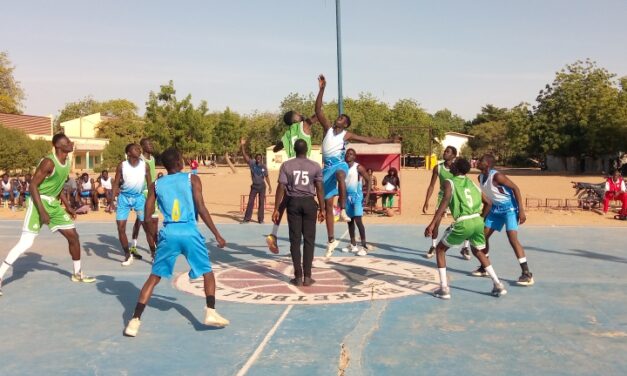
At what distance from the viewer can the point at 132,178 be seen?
999cm

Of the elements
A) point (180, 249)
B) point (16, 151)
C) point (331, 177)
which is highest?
point (16, 151)

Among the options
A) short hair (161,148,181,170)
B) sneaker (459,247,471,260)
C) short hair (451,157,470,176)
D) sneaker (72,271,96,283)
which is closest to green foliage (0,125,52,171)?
sneaker (72,271,96,283)

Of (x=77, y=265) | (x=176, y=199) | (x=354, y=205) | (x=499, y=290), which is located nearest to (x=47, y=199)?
(x=77, y=265)

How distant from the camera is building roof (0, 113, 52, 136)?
199ft

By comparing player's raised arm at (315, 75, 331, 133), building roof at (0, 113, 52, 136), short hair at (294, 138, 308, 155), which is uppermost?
building roof at (0, 113, 52, 136)

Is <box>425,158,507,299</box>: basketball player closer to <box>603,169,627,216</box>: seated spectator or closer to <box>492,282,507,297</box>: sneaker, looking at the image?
<box>492,282,507,297</box>: sneaker

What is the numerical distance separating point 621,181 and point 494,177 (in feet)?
41.1

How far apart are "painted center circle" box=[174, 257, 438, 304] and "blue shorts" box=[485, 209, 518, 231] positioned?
3.69ft

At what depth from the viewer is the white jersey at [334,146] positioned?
31.0 ft

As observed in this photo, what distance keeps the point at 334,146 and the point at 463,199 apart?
286cm

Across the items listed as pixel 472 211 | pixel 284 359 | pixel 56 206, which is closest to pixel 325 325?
pixel 284 359

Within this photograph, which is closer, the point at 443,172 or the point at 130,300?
the point at 130,300

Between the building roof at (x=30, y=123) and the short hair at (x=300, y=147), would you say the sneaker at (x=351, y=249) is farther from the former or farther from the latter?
the building roof at (x=30, y=123)

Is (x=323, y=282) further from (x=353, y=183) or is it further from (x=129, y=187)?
(x=129, y=187)
